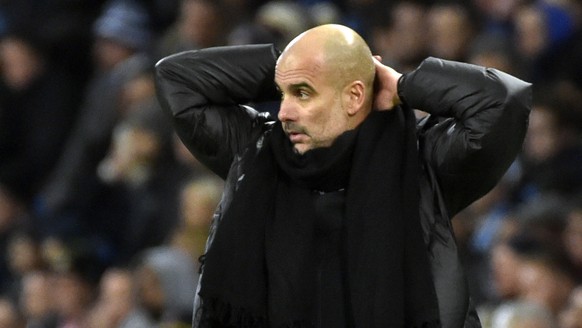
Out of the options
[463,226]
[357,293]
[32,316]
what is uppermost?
[357,293]

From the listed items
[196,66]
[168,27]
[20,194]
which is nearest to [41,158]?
[20,194]

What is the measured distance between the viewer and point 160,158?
26.9 feet

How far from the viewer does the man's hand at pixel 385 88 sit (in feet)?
13.1

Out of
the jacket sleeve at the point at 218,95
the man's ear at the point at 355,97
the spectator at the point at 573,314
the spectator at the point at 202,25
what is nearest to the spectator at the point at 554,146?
the spectator at the point at 573,314

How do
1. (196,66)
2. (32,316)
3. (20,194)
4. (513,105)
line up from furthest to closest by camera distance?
1. (20,194)
2. (32,316)
3. (196,66)
4. (513,105)

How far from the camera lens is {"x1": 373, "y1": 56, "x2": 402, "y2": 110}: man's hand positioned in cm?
401

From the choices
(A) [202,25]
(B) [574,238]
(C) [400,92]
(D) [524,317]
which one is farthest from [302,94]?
(A) [202,25]

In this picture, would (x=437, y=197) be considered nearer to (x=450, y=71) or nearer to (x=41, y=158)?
(x=450, y=71)

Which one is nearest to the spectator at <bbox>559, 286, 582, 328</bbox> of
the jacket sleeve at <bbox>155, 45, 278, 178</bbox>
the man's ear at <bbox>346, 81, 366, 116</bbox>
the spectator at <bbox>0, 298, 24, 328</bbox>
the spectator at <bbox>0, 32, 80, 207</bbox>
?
the jacket sleeve at <bbox>155, 45, 278, 178</bbox>

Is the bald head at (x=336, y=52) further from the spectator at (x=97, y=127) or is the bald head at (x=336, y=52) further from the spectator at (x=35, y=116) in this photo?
the spectator at (x=35, y=116)

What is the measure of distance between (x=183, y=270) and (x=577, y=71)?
195 cm

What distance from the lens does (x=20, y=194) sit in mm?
9438

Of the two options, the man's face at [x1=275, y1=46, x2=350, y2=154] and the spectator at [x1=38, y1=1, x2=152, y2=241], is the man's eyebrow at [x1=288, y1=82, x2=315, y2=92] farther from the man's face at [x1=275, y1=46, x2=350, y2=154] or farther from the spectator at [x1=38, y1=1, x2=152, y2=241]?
the spectator at [x1=38, y1=1, x2=152, y2=241]

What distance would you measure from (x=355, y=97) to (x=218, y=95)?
414 mm
